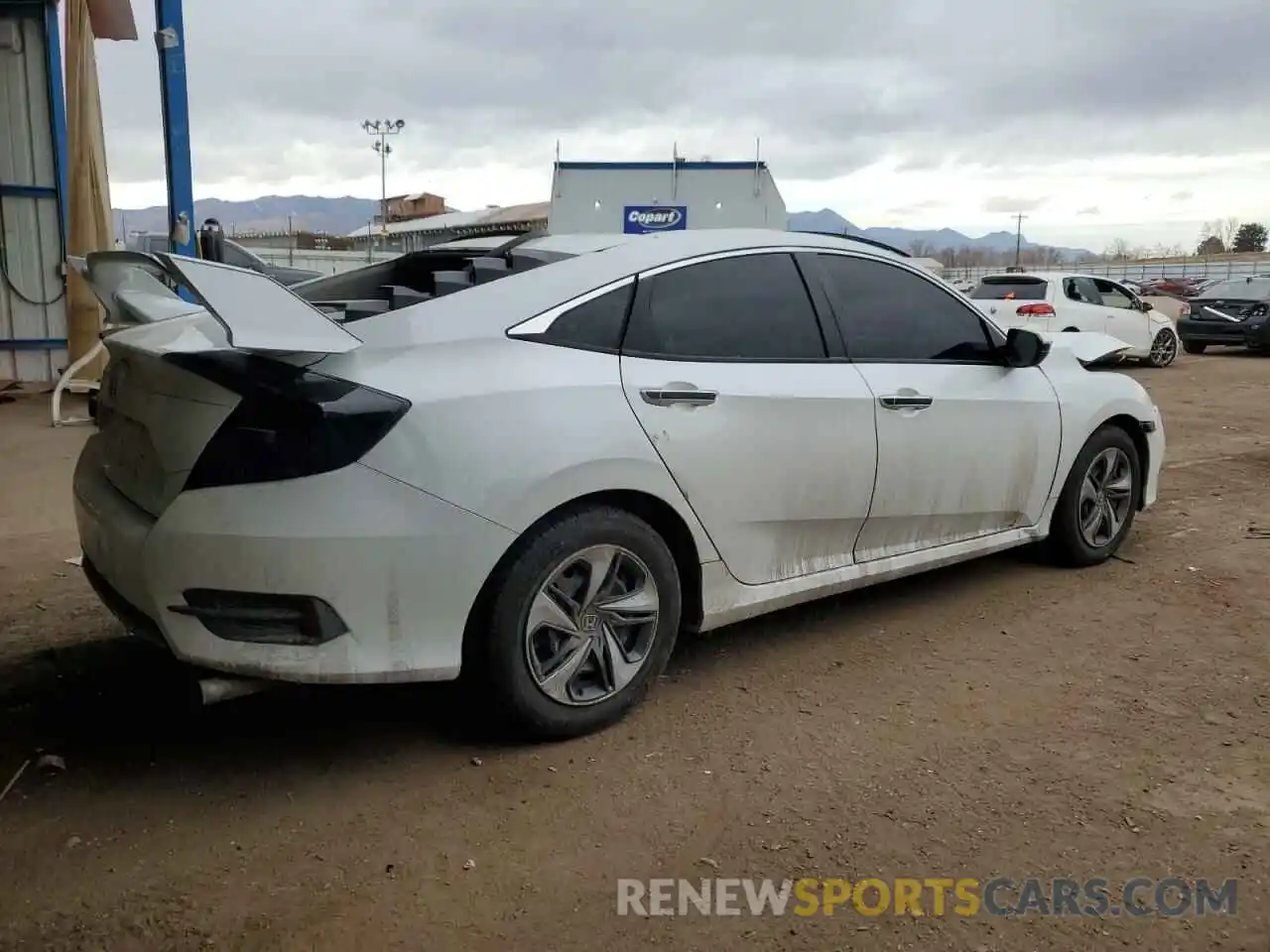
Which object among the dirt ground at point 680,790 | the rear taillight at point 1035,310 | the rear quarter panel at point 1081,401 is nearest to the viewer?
the dirt ground at point 680,790

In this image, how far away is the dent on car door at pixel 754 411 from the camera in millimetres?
3299

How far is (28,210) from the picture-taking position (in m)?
11.1

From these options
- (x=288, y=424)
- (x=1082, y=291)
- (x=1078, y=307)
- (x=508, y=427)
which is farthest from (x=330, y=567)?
(x=1082, y=291)

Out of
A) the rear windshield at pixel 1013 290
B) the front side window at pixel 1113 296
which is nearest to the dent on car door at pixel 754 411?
the rear windshield at pixel 1013 290

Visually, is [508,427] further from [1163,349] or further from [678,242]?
[1163,349]

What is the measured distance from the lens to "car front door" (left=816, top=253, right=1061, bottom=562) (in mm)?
3943

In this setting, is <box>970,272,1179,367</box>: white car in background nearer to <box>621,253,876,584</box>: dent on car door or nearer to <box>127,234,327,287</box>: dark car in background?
<box>127,234,327,287</box>: dark car in background

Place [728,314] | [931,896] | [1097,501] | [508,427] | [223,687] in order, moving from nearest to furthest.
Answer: [931,896], [223,687], [508,427], [728,314], [1097,501]

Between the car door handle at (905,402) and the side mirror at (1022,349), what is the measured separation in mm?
656

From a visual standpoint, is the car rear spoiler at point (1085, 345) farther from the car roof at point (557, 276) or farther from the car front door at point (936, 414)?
the car roof at point (557, 276)

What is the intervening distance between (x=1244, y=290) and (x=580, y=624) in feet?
62.2

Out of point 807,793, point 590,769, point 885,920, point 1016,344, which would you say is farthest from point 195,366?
point 1016,344

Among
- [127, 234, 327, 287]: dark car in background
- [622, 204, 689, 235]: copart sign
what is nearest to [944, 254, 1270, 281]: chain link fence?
[622, 204, 689, 235]: copart sign

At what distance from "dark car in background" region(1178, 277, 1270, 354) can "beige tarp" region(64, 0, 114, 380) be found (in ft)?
56.0
